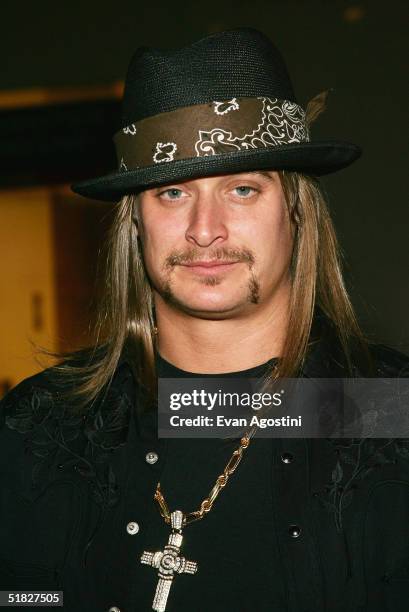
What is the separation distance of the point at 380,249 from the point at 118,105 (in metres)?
1.39

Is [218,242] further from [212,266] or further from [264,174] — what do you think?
[264,174]

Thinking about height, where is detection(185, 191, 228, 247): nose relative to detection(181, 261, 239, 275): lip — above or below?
above

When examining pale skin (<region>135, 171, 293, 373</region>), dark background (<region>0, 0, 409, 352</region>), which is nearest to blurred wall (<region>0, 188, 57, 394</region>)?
dark background (<region>0, 0, 409, 352</region>)

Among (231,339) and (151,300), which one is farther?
(151,300)

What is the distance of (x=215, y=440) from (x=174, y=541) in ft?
0.85

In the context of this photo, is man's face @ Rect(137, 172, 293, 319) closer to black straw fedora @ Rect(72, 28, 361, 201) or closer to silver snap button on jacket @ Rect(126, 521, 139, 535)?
black straw fedora @ Rect(72, 28, 361, 201)

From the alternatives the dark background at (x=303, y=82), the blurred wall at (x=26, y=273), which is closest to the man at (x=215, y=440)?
the dark background at (x=303, y=82)

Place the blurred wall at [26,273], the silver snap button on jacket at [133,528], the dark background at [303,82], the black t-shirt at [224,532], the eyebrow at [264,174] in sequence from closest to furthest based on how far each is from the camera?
1. the black t-shirt at [224,532]
2. the silver snap button on jacket at [133,528]
3. the eyebrow at [264,174]
4. the dark background at [303,82]
5. the blurred wall at [26,273]

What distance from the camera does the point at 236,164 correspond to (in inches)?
79.6

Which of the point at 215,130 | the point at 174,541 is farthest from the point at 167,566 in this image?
the point at 215,130

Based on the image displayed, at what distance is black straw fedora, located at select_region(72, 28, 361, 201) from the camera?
6.76ft

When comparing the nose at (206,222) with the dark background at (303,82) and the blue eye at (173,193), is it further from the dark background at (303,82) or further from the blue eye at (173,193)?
the dark background at (303,82)

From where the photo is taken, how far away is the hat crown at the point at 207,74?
2.11 meters

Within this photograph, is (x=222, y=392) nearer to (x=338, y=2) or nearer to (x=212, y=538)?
(x=212, y=538)
